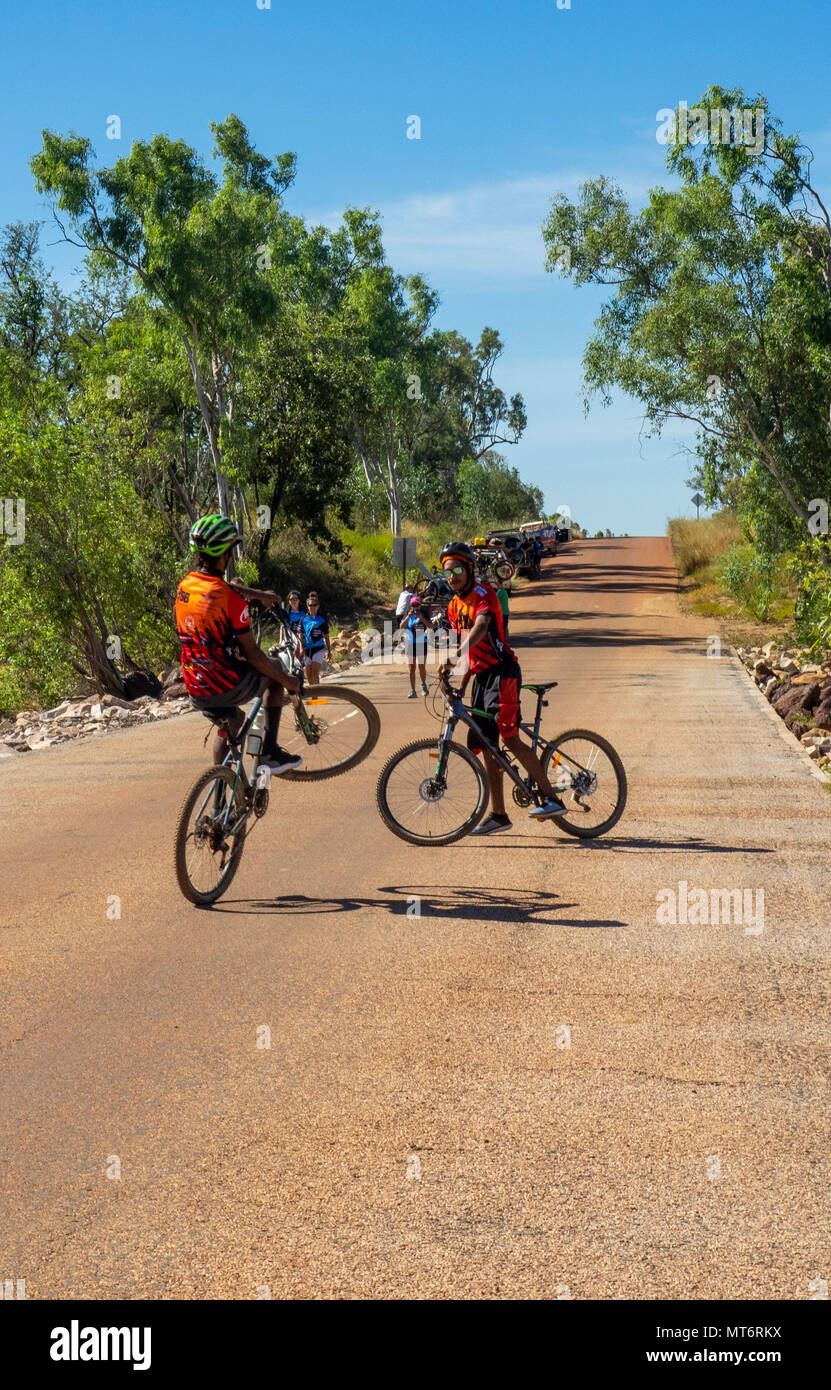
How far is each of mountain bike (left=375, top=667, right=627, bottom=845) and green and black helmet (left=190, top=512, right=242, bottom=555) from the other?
2136 mm

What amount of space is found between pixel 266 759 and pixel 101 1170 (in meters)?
4.27

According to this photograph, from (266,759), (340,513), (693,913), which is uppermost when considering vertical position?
(340,513)

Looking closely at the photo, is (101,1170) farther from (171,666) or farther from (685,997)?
(171,666)

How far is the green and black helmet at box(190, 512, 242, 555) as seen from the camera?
317 inches

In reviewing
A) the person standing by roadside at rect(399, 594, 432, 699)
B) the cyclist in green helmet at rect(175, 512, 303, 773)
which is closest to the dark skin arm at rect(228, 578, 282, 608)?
the cyclist in green helmet at rect(175, 512, 303, 773)

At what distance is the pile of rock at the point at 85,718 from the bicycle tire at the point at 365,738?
9036 millimetres

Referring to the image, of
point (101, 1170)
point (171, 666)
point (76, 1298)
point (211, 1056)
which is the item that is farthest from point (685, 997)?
point (171, 666)

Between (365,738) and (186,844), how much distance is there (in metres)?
2.33

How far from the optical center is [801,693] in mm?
19562

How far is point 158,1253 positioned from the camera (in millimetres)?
4117

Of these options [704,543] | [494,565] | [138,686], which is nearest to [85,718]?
[138,686]

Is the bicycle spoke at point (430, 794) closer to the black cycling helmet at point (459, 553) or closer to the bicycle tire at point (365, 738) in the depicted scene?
the bicycle tire at point (365, 738)

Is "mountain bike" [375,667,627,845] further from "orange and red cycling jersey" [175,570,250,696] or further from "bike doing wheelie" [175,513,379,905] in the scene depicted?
"orange and red cycling jersey" [175,570,250,696]

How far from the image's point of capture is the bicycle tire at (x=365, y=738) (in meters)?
9.70
